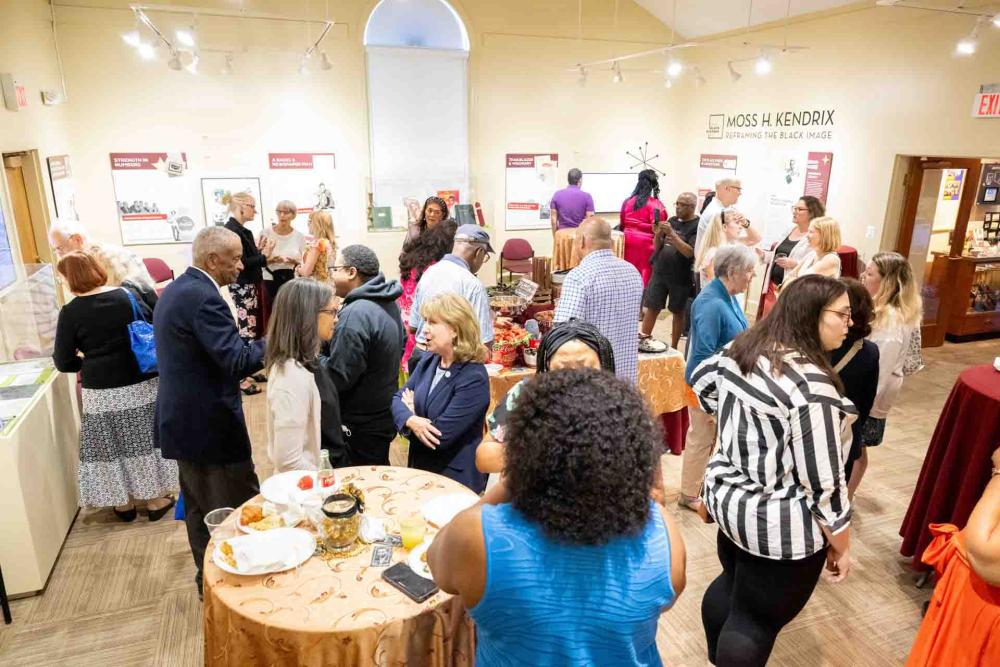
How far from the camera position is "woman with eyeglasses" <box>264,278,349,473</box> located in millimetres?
2428

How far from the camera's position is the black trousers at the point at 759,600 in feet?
6.60

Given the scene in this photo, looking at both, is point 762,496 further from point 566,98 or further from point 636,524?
point 566,98

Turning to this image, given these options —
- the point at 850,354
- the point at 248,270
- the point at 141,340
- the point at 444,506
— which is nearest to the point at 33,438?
the point at 141,340

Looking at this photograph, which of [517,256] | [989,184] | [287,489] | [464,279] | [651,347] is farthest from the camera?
[517,256]

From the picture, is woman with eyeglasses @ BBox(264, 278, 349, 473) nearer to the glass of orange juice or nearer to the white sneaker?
the glass of orange juice

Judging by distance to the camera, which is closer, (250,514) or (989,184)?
(250,514)

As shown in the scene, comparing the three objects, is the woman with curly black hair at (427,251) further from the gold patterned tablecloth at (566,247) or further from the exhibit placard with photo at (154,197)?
the exhibit placard with photo at (154,197)

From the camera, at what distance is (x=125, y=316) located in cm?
326

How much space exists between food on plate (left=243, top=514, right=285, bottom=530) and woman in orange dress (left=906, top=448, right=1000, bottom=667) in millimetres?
2049

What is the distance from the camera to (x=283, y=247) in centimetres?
574

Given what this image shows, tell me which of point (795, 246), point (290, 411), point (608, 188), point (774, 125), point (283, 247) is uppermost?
point (774, 125)

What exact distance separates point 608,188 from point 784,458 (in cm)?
764

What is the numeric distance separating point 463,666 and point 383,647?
0.28m

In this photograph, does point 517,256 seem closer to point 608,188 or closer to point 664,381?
point 608,188
